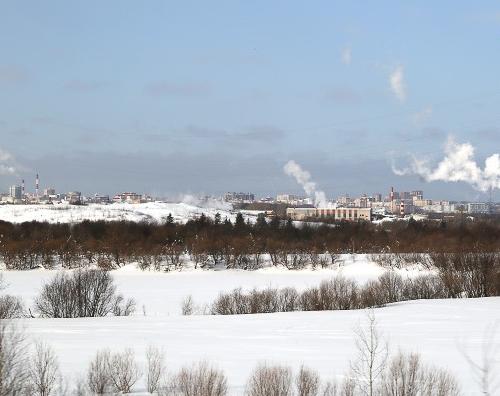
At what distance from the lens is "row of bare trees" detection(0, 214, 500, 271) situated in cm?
7431

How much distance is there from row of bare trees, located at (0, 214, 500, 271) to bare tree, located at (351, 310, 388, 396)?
46.4 meters

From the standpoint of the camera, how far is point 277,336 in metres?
25.2

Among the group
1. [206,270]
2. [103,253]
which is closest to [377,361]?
[206,270]

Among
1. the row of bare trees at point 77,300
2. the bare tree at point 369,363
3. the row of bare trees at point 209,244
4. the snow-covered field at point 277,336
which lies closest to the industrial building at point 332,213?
the row of bare trees at point 209,244

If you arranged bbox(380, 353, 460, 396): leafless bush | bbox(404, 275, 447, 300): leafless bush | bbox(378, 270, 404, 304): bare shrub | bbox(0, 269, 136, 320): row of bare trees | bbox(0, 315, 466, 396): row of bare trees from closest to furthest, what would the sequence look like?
bbox(0, 315, 466, 396): row of bare trees, bbox(380, 353, 460, 396): leafless bush, bbox(0, 269, 136, 320): row of bare trees, bbox(378, 270, 404, 304): bare shrub, bbox(404, 275, 447, 300): leafless bush

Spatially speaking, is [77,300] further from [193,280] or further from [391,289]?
[193,280]

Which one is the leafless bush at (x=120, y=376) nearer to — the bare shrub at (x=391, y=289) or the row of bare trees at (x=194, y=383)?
the row of bare trees at (x=194, y=383)

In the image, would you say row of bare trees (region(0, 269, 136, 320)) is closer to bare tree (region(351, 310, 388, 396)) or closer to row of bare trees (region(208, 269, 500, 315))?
row of bare trees (region(208, 269, 500, 315))

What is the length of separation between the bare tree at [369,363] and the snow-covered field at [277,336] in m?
0.42

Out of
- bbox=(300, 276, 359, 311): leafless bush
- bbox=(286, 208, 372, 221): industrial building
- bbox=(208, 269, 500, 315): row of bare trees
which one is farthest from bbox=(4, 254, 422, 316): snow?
bbox=(286, 208, 372, 221): industrial building

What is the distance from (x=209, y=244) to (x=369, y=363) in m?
59.2

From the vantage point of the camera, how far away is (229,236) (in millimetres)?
84125

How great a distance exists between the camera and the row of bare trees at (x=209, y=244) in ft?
244

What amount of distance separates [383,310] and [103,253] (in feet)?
160
